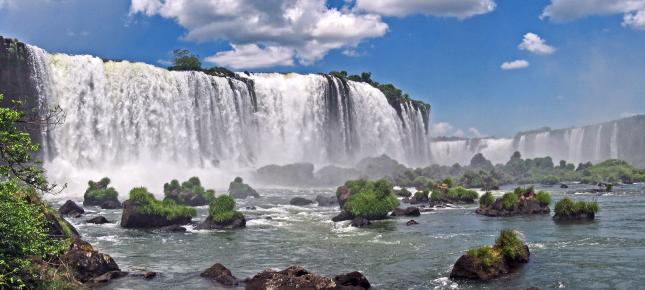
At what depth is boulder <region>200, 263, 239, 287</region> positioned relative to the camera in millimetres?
19828

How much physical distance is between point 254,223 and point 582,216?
21.0 m

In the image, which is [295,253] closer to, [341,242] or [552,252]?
[341,242]

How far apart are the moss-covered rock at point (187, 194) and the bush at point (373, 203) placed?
15184mm

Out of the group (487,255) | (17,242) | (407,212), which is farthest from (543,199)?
(17,242)

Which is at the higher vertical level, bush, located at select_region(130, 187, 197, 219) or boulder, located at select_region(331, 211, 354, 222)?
bush, located at select_region(130, 187, 197, 219)

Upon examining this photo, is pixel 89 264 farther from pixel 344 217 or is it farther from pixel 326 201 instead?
pixel 326 201

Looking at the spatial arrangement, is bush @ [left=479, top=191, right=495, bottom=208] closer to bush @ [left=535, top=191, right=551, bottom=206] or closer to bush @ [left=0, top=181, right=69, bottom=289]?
bush @ [left=535, top=191, right=551, bottom=206]

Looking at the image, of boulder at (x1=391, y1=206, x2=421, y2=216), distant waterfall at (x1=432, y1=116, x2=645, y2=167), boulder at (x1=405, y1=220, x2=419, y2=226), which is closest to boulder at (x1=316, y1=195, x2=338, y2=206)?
boulder at (x1=391, y1=206, x2=421, y2=216)

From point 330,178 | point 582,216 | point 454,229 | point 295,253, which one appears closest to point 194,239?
point 295,253

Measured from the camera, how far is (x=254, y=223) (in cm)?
3766

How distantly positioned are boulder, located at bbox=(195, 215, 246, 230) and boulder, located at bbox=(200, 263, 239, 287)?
13.6 meters

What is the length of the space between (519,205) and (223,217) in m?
20.7

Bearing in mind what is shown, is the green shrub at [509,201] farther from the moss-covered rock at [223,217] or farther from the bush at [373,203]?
the moss-covered rock at [223,217]

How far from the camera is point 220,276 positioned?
2038 cm
